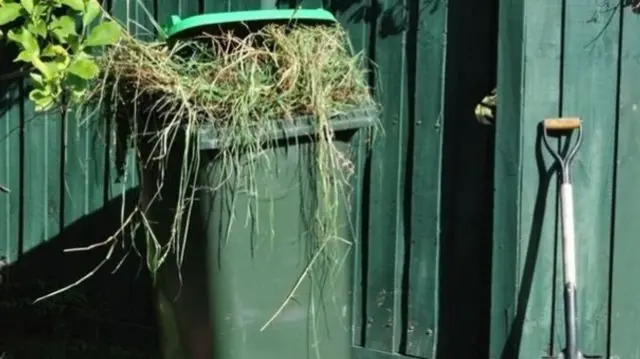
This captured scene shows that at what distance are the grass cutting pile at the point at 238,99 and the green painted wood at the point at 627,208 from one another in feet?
3.41

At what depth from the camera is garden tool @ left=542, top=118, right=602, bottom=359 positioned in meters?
3.98

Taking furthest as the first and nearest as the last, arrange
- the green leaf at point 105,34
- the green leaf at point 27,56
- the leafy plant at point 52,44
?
the green leaf at point 27,56 < the leafy plant at point 52,44 < the green leaf at point 105,34

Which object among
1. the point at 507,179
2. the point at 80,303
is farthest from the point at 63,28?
the point at 507,179

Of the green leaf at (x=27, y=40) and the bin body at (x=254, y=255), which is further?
the green leaf at (x=27, y=40)

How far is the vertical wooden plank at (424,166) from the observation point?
4453 mm

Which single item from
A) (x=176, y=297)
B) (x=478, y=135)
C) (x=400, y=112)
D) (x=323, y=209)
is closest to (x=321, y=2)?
(x=400, y=112)

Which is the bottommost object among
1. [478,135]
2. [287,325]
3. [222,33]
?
[287,325]

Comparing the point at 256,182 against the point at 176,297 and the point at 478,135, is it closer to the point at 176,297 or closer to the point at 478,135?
the point at 176,297

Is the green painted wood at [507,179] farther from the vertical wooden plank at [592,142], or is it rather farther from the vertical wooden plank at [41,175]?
the vertical wooden plank at [41,175]

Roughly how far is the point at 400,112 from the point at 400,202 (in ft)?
1.25

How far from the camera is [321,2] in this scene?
471cm

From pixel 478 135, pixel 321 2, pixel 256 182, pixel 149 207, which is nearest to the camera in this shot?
pixel 256 182

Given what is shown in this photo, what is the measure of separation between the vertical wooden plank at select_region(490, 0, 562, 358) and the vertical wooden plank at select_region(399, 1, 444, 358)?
0.29m

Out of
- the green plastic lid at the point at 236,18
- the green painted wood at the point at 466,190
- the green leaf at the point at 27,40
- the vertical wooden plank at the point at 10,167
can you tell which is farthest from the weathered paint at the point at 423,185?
the vertical wooden plank at the point at 10,167
